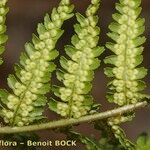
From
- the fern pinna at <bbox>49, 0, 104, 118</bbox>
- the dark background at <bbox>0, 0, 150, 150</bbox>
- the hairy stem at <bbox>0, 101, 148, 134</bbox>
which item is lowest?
the hairy stem at <bbox>0, 101, 148, 134</bbox>

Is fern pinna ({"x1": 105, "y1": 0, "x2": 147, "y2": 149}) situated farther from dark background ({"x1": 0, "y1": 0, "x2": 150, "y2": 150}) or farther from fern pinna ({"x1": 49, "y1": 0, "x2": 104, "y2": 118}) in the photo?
dark background ({"x1": 0, "y1": 0, "x2": 150, "y2": 150})

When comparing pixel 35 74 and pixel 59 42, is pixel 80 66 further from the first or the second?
pixel 59 42

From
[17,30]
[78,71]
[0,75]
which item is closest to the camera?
[78,71]

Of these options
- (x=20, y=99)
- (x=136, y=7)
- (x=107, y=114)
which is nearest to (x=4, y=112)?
(x=20, y=99)

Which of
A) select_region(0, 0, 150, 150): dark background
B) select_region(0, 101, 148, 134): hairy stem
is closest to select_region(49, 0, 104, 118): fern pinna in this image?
select_region(0, 101, 148, 134): hairy stem

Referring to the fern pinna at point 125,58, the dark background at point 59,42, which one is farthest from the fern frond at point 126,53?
the dark background at point 59,42

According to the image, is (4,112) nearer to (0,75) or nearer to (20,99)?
(20,99)

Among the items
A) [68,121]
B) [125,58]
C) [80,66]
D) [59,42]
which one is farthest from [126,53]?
[59,42]
